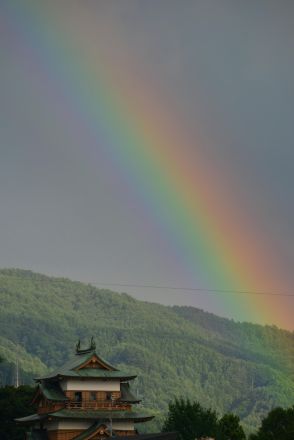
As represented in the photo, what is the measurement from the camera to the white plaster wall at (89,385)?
244 ft

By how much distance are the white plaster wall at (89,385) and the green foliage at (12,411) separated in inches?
932

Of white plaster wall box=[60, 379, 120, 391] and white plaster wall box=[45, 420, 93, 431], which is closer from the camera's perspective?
white plaster wall box=[45, 420, 93, 431]

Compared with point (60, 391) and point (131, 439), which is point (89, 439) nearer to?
point (60, 391)

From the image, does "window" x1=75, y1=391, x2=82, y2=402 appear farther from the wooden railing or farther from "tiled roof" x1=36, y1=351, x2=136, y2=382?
"tiled roof" x1=36, y1=351, x2=136, y2=382

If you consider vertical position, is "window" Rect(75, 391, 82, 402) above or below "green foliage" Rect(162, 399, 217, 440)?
above

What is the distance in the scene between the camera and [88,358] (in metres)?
75.8

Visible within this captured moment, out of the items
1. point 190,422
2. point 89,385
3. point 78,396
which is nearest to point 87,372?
point 89,385

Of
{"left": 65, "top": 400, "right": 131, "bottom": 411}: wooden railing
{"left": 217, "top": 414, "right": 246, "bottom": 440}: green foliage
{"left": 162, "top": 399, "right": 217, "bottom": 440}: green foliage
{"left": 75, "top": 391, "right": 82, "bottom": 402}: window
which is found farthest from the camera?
{"left": 162, "top": 399, "right": 217, "bottom": 440}: green foliage

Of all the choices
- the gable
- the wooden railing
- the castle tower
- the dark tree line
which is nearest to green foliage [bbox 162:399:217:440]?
the dark tree line

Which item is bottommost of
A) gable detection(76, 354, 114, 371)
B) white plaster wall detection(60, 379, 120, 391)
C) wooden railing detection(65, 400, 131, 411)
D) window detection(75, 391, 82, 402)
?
wooden railing detection(65, 400, 131, 411)

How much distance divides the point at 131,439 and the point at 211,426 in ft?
85.0

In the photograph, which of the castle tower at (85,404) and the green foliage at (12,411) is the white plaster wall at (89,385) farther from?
the green foliage at (12,411)

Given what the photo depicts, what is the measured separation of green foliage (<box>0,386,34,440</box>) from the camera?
95375 mm

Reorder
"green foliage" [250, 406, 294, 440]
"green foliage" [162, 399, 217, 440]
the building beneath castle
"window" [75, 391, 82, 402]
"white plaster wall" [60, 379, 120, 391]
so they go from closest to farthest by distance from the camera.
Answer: the building beneath castle
"window" [75, 391, 82, 402]
"white plaster wall" [60, 379, 120, 391]
"green foliage" [162, 399, 217, 440]
"green foliage" [250, 406, 294, 440]
